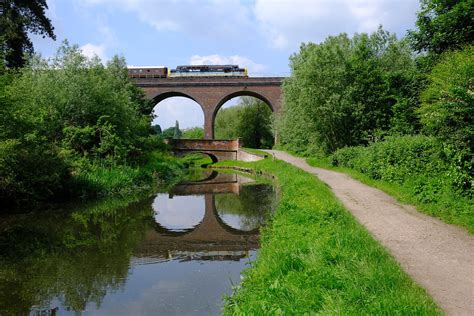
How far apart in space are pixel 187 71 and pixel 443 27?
3303 cm

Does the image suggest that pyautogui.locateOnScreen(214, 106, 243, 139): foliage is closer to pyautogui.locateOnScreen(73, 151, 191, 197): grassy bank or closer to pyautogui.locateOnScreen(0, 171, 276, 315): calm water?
pyautogui.locateOnScreen(73, 151, 191, 197): grassy bank

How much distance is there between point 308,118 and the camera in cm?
2259

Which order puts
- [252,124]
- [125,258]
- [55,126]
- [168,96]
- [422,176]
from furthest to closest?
[252,124], [168,96], [55,126], [422,176], [125,258]

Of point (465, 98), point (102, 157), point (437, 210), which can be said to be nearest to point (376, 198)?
point (437, 210)

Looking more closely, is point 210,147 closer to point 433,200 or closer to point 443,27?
point 443,27

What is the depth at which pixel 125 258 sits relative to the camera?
27.9ft

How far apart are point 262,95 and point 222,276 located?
35839 mm

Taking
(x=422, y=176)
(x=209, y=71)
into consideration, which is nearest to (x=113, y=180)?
(x=422, y=176)

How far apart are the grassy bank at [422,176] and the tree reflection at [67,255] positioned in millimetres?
6494

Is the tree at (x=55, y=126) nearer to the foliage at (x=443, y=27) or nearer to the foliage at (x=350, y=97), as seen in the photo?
the foliage at (x=350, y=97)

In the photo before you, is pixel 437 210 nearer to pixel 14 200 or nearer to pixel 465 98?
pixel 465 98

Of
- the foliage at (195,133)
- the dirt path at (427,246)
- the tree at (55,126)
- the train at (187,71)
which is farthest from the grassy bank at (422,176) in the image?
the foliage at (195,133)

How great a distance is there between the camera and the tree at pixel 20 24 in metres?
20.2

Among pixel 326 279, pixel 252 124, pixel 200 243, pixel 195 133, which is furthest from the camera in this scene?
pixel 195 133
